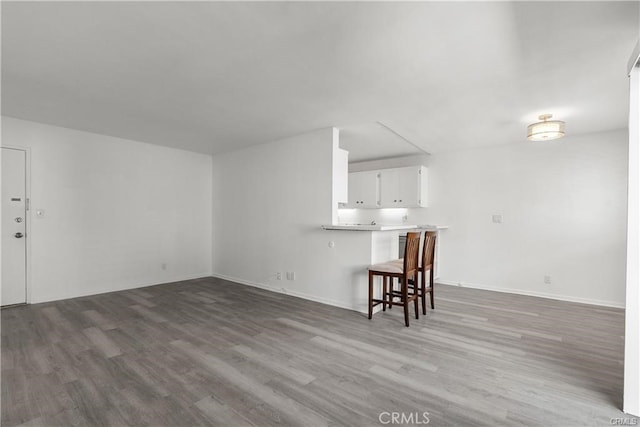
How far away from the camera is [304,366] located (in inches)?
92.6

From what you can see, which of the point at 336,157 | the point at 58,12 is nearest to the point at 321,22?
the point at 58,12

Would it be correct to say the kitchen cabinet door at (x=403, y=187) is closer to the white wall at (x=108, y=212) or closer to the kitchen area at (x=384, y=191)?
the kitchen area at (x=384, y=191)

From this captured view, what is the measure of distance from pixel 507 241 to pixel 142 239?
6.30 metres

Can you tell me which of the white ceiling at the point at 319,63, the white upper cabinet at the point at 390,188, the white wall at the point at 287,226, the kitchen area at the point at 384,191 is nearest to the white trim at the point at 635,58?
the white ceiling at the point at 319,63

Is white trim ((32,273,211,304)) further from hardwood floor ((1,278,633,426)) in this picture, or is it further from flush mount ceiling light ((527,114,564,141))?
flush mount ceiling light ((527,114,564,141))

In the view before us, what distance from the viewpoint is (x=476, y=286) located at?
521cm

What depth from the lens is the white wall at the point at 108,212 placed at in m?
4.15

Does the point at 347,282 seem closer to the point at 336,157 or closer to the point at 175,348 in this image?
the point at 336,157

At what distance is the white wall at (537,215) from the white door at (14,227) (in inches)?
255

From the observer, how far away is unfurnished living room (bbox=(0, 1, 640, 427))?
1.89 meters

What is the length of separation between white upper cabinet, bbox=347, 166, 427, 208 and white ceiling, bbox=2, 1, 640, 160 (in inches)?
65.0

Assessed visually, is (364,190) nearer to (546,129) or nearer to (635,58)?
(546,129)

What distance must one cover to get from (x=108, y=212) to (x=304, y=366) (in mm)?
4276

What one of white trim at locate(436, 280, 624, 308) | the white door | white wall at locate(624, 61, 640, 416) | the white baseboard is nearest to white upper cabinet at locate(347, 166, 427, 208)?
white trim at locate(436, 280, 624, 308)
